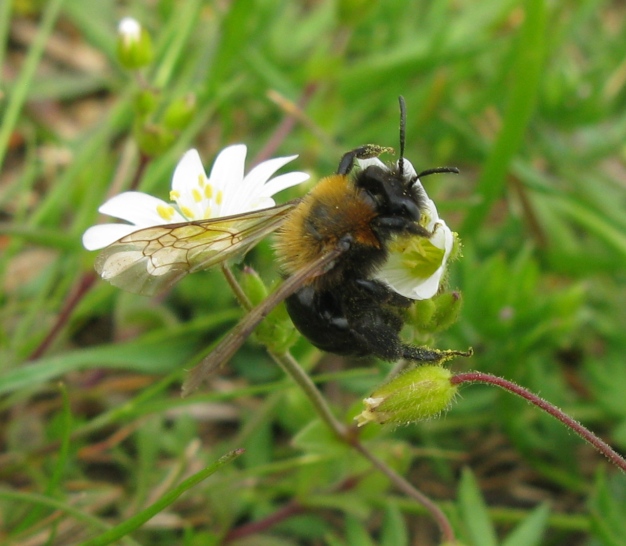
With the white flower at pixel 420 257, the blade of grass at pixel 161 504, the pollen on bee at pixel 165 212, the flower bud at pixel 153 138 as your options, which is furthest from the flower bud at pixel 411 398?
the flower bud at pixel 153 138

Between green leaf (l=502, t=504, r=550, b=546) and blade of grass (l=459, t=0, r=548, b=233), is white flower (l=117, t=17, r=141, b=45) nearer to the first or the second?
blade of grass (l=459, t=0, r=548, b=233)

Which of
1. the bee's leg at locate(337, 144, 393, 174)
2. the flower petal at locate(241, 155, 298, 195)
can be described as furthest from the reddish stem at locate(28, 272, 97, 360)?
the bee's leg at locate(337, 144, 393, 174)

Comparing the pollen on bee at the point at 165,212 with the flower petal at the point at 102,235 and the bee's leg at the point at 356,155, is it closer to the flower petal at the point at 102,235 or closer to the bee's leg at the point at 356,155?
the flower petal at the point at 102,235

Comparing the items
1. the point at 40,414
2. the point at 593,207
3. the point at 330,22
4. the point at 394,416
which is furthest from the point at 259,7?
the point at 394,416

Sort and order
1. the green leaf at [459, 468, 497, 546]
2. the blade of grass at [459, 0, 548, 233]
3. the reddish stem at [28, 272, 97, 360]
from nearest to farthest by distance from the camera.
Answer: the green leaf at [459, 468, 497, 546] < the reddish stem at [28, 272, 97, 360] < the blade of grass at [459, 0, 548, 233]

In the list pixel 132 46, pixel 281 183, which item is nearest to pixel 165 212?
pixel 281 183

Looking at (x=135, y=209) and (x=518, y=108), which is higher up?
(x=135, y=209)

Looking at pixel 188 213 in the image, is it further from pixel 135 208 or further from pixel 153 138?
pixel 153 138
